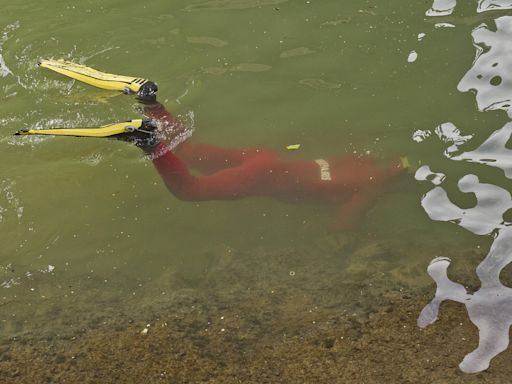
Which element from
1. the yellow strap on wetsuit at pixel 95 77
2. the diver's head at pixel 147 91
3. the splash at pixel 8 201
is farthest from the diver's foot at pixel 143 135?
the splash at pixel 8 201

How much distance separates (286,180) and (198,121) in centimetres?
121

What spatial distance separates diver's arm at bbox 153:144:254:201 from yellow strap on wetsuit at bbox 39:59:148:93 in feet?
2.58

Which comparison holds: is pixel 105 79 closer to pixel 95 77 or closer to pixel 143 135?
pixel 95 77

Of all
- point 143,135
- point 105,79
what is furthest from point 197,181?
point 105,79

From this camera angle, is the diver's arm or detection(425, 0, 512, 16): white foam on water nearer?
the diver's arm

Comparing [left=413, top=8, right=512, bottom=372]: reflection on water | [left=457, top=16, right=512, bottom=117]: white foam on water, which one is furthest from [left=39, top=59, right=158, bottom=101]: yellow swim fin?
[left=457, top=16, right=512, bottom=117]: white foam on water

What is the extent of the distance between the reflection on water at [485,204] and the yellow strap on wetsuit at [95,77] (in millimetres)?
2644

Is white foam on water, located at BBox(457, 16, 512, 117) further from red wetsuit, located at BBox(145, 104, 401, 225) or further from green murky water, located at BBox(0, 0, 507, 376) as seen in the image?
red wetsuit, located at BBox(145, 104, 401, 225)

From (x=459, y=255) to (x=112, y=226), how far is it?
2799mm

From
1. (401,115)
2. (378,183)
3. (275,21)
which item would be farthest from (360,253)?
(275,21)

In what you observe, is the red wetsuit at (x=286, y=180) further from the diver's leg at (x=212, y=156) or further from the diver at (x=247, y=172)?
the diver's leg at (x=212, y=156)

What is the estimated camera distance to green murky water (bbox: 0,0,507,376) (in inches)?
189

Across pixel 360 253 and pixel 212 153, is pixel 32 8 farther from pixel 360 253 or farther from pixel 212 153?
pixel 360 253

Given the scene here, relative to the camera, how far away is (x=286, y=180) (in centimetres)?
529
